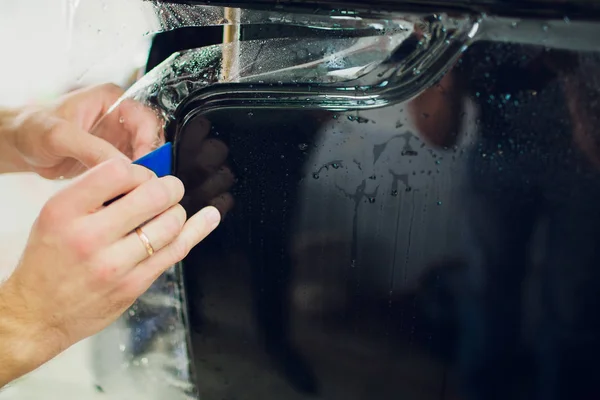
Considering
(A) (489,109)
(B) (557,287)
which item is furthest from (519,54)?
(B) (557,287)

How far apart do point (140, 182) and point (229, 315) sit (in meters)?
0.32

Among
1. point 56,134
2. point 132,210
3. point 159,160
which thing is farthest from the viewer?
point 56,134

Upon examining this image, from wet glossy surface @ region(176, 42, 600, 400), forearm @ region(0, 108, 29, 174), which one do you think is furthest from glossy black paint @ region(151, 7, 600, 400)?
forearm @ region(0, 108, 29, 174)

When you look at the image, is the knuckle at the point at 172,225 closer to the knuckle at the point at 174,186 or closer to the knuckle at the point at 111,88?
the knuckle at the point at 174,186

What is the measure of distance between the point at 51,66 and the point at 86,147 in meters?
0.21

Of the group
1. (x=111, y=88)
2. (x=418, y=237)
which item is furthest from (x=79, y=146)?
(x=418, y=237)

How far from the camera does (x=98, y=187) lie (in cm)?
66

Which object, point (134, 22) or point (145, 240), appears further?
point (134, 22)

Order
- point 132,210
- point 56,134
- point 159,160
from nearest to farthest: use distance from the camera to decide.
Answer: point 132,210 → point 159,160 → point 56,134

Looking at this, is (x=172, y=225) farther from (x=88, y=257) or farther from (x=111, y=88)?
(x=111, y=88)

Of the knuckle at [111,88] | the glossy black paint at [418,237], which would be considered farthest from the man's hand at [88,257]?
the knuckle at [111,88]

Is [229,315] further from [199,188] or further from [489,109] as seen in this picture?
[489,109]

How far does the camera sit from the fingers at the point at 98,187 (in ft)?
2.16

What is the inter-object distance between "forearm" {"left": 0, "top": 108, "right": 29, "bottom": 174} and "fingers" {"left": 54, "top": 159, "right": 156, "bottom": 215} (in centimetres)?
37
